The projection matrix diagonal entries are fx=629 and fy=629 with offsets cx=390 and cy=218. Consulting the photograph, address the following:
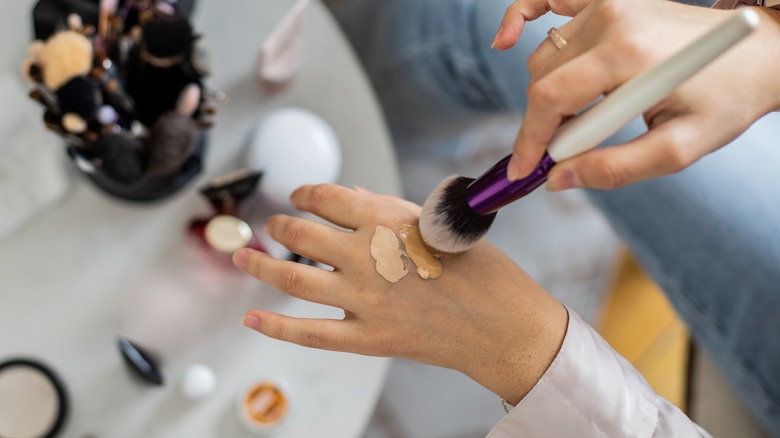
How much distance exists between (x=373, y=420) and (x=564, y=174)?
81 centimetres

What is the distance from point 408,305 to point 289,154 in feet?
0.70

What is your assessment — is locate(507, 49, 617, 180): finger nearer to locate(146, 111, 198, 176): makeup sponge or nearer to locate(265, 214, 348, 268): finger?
locate(265, 214, 348, 268): finger

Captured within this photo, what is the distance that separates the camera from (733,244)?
0.62m

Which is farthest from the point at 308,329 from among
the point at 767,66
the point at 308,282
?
the point at 767,66

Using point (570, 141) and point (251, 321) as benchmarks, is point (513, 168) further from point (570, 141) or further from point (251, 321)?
point (251, 321)

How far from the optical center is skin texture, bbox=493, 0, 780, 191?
33 centimetres

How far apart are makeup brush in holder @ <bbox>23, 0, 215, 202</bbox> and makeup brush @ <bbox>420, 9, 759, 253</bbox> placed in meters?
0.23

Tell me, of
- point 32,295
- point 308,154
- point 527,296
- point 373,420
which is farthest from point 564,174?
point 373,420

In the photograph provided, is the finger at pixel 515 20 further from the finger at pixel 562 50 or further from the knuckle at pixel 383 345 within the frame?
the knuckle at pixel 383 345

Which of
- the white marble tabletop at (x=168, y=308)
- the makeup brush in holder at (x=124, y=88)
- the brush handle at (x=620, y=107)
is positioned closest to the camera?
the brush handle at (x=620, y=107)

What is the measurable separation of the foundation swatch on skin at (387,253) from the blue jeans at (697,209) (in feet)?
0.85

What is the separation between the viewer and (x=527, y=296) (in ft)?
1.58

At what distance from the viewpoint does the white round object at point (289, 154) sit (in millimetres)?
596

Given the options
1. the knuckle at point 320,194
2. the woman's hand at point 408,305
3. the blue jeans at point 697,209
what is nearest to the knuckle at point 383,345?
the woman's hand at point 408,305
